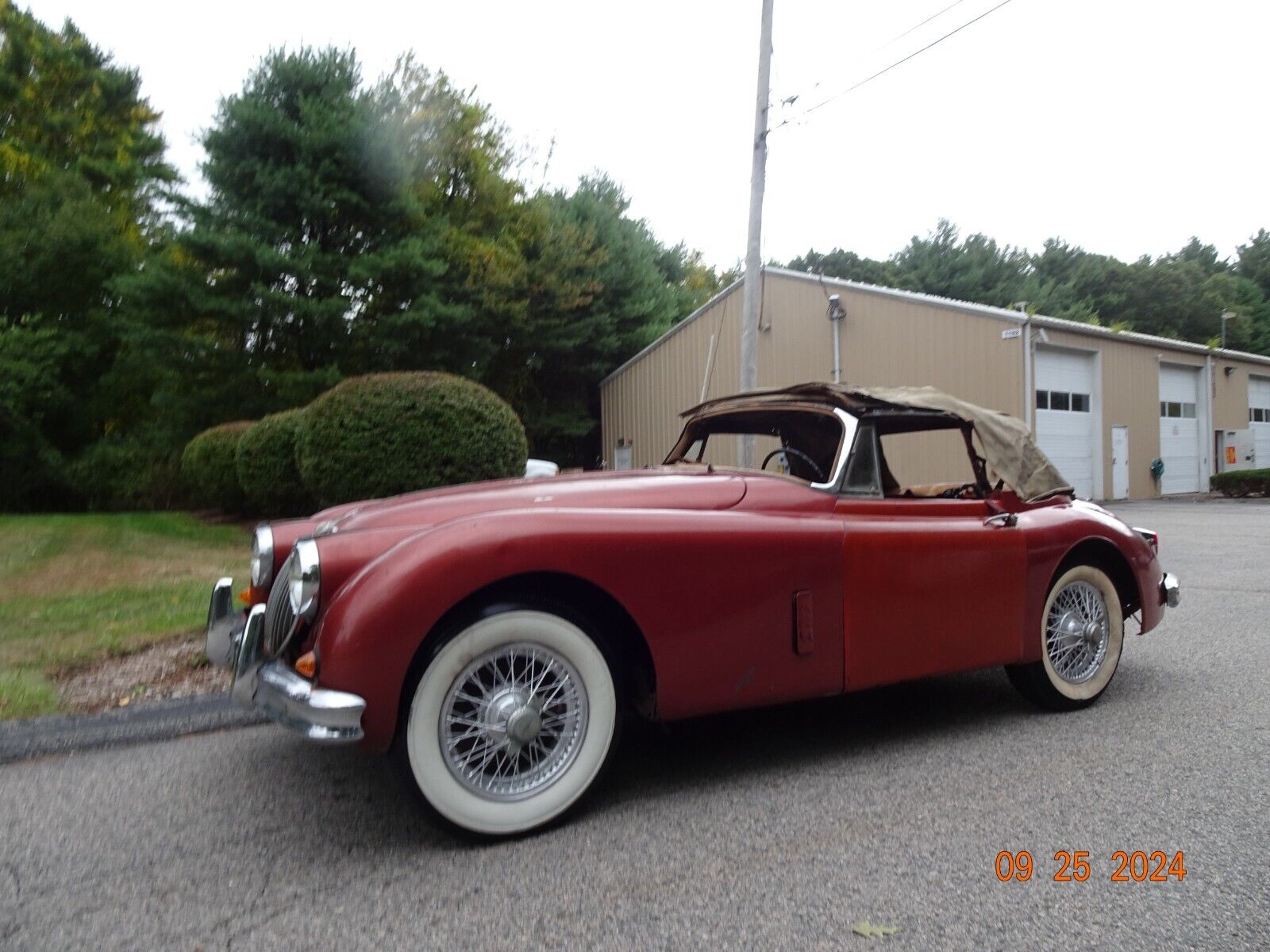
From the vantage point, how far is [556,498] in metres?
3.30

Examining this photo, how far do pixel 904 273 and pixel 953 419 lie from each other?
45.6 m

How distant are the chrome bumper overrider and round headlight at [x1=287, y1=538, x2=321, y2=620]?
0.19 meters

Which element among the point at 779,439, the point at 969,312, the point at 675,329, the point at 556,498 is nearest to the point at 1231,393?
the point at 969,312

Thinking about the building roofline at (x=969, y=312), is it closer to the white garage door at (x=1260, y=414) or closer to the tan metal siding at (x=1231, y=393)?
the tan metal siding at (x=1231, y=393)

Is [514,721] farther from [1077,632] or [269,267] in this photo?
[269,267]

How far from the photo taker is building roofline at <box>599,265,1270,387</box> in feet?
63.1

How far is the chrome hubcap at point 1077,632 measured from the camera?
413 centimetres

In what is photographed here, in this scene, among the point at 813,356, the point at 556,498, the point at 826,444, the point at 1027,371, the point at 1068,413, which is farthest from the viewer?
the point at 813,356

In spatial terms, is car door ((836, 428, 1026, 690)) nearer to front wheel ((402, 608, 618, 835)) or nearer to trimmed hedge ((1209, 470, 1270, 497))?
front wheel ((402, 608, 618, 835))

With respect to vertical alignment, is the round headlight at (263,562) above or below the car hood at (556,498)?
below

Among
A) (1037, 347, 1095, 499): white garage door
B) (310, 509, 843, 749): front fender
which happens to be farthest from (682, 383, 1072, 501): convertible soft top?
(1037, 347, 1095, 499): white garage door

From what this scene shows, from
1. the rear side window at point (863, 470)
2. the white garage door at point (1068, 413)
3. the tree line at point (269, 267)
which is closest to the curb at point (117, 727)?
the rear side window at point (863, 470)

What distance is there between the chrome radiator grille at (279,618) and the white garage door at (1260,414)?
32062 millimetres

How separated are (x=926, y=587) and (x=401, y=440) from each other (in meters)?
7.05
